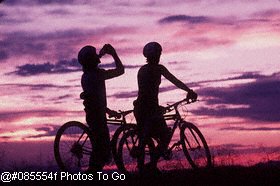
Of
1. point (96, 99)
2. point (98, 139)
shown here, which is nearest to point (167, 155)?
point (98, 139)

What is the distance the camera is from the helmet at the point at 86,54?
11.9 meters

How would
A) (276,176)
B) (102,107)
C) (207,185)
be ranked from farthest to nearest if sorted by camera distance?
1. (102,107)
2. (276,176)
3. (207,185)

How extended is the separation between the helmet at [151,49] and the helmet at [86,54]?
111cm

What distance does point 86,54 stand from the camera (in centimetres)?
1192

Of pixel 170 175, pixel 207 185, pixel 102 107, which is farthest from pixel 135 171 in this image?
pixel 207 185

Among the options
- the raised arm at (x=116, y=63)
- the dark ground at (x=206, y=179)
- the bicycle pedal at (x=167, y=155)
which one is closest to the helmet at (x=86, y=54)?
the raised arm at (x=116, y=63)

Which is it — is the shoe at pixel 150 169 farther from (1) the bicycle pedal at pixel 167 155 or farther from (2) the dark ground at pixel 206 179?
(1) the bicycle pedal at pixel 167 155

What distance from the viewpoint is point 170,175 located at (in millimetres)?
12422

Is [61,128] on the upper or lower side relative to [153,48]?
lower

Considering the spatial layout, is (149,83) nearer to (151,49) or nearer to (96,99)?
(151,49)

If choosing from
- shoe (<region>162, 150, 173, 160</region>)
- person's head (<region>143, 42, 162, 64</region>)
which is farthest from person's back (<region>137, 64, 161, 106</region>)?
shoe (<region>162, 150, 173, 160</region>)

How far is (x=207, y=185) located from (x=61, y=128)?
3.56m

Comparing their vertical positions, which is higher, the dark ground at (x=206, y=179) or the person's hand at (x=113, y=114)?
the person's hand at (x=113, y=114)

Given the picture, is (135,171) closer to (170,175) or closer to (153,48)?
(170,175)
